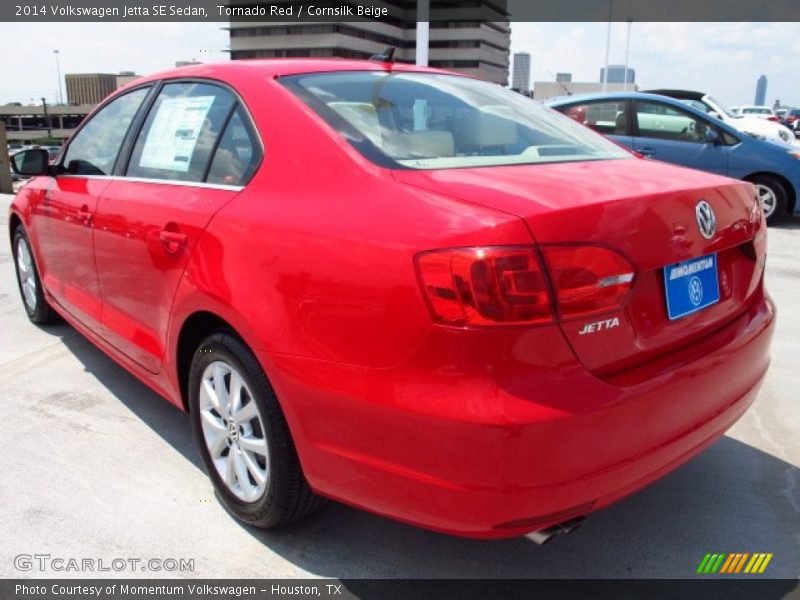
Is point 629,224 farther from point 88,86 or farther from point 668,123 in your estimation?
point 88,86

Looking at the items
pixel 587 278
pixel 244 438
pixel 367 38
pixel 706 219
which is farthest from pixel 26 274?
pixel 367 38

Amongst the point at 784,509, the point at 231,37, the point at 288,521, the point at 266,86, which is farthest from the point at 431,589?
the point at 231,37

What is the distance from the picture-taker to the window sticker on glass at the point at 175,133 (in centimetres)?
276

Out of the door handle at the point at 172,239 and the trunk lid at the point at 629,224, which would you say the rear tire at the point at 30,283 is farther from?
the trunk lid at the point at 629,224

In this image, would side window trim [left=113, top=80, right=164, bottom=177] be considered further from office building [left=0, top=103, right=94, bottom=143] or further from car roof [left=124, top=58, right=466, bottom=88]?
office building [left=0, top=103, right=94, bottom=143]

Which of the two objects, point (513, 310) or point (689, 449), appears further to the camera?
point (689, 449)

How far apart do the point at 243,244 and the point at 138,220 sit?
0.83 metres

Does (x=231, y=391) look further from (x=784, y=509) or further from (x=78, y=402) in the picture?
(x=784, y=509)

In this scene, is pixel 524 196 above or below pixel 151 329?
above

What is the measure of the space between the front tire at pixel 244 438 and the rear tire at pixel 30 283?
2502 mm

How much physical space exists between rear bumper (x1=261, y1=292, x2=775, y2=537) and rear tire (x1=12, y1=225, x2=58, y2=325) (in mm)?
3256

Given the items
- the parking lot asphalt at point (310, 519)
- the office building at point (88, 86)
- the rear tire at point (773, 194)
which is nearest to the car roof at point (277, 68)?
the parking lot asphalt at point (310, 519)

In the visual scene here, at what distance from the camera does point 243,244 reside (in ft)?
7.25

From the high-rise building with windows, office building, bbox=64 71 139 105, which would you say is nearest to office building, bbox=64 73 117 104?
office building, bbox=64 71 139 105
